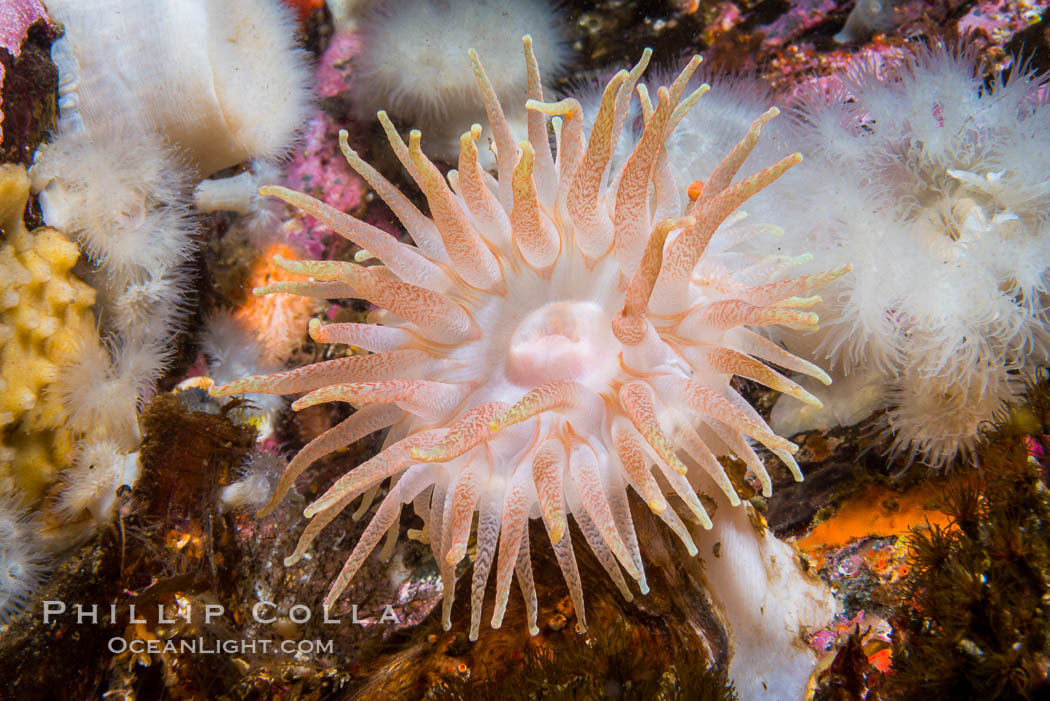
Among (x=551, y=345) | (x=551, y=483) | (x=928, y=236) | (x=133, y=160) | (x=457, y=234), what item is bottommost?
(x=551, y=483)

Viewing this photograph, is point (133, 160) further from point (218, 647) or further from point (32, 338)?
point (218, 647)

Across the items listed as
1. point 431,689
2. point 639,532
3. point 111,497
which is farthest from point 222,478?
point 639,532

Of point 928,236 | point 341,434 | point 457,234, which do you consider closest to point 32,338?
point 341,434

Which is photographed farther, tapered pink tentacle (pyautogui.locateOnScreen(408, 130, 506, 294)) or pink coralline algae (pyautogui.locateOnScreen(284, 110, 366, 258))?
pink coralline algae (pyautogui.locateOnScreen(284, 110, 366, 258))

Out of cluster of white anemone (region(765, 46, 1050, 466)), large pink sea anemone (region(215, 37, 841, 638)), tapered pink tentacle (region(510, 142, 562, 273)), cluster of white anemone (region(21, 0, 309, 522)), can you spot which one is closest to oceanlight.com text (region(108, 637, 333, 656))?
Result: cluster of white anemone (region(21, 0, 309, 522))

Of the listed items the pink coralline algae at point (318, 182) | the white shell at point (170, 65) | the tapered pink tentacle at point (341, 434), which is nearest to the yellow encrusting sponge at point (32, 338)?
the white shell at point (170, 65)

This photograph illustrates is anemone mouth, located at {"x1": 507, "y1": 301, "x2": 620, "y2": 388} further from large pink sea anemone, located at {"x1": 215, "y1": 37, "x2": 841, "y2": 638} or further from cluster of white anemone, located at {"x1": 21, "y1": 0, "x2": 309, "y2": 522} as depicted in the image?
cluster of white anemone, located at {"x1": 21, "y1": 0, "x2": 309, "y2": 522}

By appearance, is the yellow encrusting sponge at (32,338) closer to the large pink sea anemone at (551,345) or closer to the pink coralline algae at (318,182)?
the pink coralline algae at (318,182)
